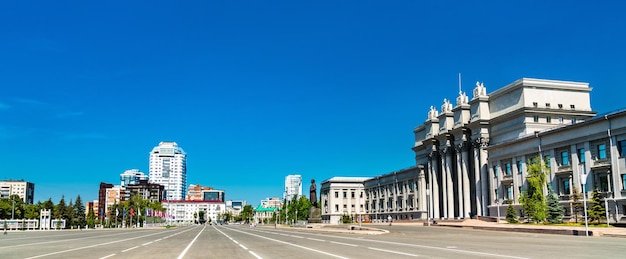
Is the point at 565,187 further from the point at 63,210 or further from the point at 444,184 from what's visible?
the point at 63,210

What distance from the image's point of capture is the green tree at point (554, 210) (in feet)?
182

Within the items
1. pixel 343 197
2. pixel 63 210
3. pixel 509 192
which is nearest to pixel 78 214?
pixel 63 210

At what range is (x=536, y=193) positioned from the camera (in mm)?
58656

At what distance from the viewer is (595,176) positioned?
5600 cm

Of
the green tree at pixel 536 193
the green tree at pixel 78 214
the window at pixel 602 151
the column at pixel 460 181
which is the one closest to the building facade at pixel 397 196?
the column at pixel 460 181

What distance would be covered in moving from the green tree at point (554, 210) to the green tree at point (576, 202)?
4.31ft

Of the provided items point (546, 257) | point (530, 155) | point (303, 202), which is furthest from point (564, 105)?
point (303, 202)

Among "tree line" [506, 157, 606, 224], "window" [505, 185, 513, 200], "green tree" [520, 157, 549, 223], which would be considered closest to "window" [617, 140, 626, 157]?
"tree line" [506, 157, 606, 224]

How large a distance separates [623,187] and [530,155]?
14971 millimetres

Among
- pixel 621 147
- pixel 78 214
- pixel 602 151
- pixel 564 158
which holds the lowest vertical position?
pixel 78 214

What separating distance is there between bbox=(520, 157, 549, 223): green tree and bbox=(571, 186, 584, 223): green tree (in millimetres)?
2884

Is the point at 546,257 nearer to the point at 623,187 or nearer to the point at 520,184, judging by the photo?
the point at 623,187

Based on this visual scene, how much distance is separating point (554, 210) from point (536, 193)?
3424mm

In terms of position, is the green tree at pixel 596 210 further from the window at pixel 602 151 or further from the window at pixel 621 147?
the window at pixel 602 151
